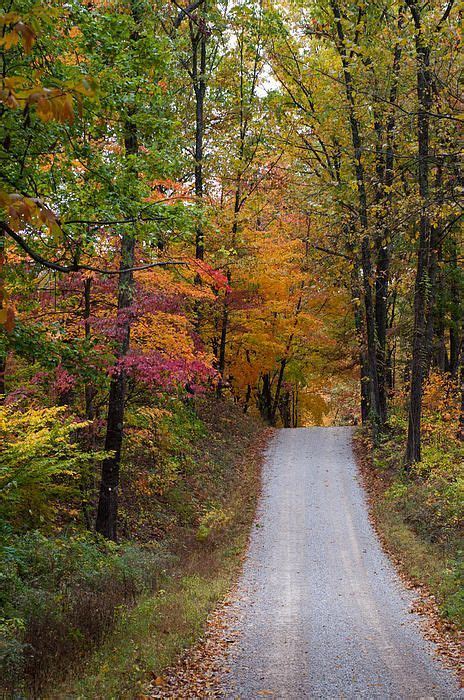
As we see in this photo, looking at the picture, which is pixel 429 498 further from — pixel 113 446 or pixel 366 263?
pixel 366 263

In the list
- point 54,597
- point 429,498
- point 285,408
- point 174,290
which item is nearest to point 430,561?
point 429,498

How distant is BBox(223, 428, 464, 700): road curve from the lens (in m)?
6.47

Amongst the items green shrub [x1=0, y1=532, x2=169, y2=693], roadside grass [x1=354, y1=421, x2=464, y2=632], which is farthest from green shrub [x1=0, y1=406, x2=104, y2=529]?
roadside grass [x1=354, y1=421, x2=464, y2=632]

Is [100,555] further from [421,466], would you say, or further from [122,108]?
[421,466]

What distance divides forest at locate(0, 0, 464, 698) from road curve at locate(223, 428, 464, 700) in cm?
70

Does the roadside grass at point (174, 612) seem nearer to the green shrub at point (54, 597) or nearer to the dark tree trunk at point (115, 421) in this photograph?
the green shrub at point (54, 597)

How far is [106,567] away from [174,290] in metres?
6.76

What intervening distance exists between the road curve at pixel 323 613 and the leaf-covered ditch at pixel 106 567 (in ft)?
2.35

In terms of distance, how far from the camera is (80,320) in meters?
11.4

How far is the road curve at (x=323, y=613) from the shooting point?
647 cm

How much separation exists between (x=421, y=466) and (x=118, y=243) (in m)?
9.76

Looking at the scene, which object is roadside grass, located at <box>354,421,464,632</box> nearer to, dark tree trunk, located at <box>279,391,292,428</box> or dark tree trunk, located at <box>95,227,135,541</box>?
dark tree trunk, located at <box>95,227,135,541</box>

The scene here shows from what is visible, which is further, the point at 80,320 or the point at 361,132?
the point at 361,132

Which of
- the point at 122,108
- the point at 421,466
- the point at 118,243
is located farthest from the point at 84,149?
the point at 421,466
